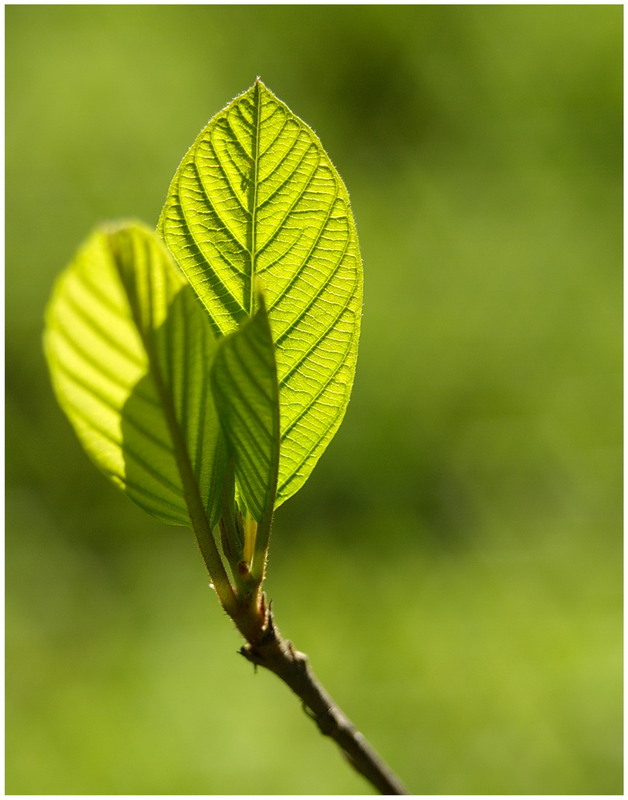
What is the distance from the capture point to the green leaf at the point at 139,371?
0.52m

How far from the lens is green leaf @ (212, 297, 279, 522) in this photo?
541 millimetres

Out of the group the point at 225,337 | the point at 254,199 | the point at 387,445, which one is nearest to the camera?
the point at 225,337

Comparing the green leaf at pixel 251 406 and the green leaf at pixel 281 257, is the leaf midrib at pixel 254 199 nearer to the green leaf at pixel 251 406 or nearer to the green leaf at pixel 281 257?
the green leaf at pixel 281 257

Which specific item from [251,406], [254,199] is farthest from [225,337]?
[254,199]

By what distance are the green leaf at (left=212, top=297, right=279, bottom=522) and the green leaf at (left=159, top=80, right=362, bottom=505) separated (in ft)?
0.12

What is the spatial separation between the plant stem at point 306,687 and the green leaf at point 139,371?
0.32ft

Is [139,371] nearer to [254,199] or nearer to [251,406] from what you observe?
[251,406]

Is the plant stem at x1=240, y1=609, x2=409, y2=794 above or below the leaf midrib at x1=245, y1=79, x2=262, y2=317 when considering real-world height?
below

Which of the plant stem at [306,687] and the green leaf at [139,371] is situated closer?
A: the green leaf at [139,371]

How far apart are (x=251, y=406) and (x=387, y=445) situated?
387 centimetres

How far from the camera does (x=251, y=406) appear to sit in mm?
578

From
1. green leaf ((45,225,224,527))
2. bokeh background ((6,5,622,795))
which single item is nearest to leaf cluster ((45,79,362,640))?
green leaf ((45,225,224,527))

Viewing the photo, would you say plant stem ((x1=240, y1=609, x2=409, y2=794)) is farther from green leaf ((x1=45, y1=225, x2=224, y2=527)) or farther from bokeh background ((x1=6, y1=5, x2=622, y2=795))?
bokeh background ((x1=6, y1=5, x2=622, y2=795))

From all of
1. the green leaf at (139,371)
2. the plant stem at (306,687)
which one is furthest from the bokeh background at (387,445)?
the green leaf at (139,371)
